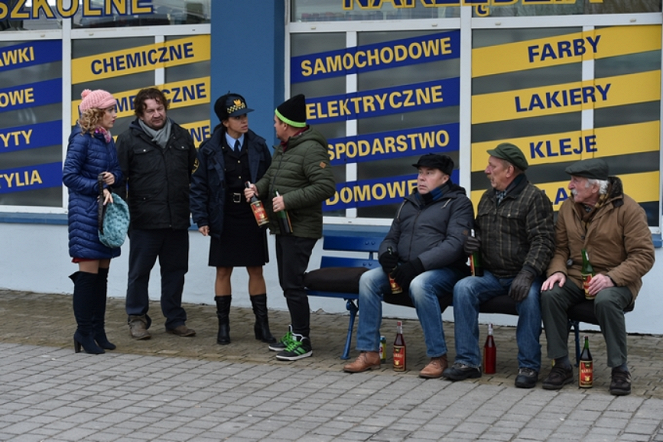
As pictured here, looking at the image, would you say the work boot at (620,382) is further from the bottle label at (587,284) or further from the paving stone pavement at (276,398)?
the bottle label at (587,284)

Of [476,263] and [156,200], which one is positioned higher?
[156,200]

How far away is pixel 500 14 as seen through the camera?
9133 mm

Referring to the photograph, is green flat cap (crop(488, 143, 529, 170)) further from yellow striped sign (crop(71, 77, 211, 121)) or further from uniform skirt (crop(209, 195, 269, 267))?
yellow striped sign (crop(71, 77, 211, 121))

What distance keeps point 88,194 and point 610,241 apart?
358 cm

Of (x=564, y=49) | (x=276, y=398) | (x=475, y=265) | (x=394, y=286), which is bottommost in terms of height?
(x=276, y=398)

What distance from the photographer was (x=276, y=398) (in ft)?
21.1

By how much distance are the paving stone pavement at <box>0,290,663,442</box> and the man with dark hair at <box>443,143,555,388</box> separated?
21cm

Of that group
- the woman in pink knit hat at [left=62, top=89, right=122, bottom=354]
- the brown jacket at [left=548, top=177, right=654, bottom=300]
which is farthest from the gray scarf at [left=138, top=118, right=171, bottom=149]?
the brown jacket at [left=548, top=177, right=654, bottom=300]

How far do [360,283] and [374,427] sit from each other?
173cm

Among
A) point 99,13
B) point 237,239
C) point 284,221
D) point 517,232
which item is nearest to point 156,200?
point 237,239

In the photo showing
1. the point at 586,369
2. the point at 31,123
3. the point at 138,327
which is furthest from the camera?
the point at 31,123

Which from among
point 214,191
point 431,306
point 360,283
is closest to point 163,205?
point 214,191

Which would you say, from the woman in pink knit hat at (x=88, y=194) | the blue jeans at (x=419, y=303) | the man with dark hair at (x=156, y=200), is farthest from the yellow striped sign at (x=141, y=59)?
the blue jeans at (x=419, y=303)

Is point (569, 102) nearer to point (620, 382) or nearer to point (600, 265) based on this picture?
point (600, 265)
